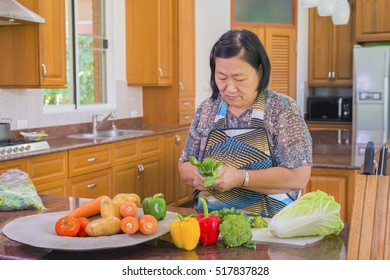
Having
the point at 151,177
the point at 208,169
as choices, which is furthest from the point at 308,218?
the point at 151,177

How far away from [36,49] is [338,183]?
2.34 metres

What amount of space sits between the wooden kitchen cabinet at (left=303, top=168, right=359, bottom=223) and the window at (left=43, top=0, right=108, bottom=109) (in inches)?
99.5

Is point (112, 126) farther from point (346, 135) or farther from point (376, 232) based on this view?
point (376, 232)

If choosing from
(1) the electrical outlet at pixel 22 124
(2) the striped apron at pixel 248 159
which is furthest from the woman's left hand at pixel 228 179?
(1) the electrical outlet at pixel 22 124

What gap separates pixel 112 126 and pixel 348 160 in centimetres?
272

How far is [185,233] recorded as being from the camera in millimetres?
1566

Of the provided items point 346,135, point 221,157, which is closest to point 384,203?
point 221,157

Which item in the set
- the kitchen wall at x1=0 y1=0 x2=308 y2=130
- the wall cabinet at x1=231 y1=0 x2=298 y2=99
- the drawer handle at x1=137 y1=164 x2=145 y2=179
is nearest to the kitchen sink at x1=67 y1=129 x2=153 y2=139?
the kitchen wall at x1=0 y1=0 x2=308 y2=130

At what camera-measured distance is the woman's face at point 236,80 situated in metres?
2.01

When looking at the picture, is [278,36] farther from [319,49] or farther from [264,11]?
[319,49]

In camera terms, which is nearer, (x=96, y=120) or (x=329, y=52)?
(x=96, y=120)

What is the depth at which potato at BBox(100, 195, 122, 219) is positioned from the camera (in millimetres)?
1662

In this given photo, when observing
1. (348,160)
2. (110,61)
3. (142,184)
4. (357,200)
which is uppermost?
(110,61)
